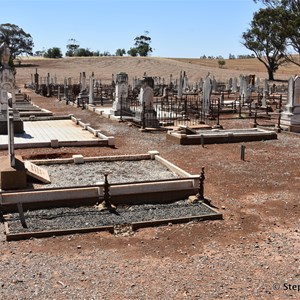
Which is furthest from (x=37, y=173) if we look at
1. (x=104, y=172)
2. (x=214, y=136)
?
(x=214, y=136)

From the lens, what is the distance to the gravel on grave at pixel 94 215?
8102 millimetres

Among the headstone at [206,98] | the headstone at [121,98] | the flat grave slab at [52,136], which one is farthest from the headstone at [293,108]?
the flat grave slab at [52,136]

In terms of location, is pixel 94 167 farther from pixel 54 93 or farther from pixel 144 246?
pixel 54 93

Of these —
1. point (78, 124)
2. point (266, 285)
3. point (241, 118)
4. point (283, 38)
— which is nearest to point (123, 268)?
point (266, 285)

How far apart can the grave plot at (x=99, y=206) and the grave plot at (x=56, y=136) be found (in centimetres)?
515

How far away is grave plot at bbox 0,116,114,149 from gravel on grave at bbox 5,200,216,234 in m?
6.92

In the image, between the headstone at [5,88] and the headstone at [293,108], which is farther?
the headstone at [293,108]

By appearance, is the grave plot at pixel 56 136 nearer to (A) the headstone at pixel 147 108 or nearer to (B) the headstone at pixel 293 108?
(A) the headstone at pixel 147 108

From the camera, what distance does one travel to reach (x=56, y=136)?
17.6 metres

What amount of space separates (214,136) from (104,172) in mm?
6375

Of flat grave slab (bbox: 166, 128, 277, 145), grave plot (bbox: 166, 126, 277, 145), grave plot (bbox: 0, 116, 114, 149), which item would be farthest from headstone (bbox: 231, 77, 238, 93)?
flat grave slab (bbox: 166, 128, 277, 145)

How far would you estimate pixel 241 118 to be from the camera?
2495 centimetres

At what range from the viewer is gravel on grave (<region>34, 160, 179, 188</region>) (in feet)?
35.0

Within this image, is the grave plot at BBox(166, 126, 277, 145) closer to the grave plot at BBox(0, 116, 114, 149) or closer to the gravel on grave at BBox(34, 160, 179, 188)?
the grave plot at BBox(0, 116, 114, 149)
